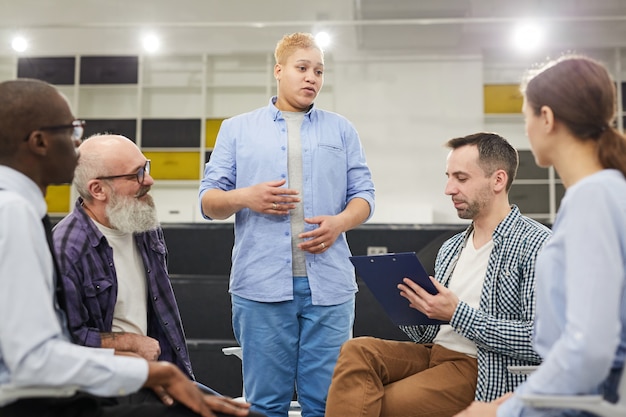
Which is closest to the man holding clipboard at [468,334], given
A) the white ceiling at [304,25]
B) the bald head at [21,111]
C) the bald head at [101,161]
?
the bald head at [101,161]

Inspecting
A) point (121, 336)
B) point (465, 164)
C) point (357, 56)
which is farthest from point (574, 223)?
point (357, 56)

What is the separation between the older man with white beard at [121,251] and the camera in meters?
1.78

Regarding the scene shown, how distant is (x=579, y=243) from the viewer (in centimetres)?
113

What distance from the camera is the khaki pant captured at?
1.77 metres

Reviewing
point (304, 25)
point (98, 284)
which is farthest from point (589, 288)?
point (304, 25)

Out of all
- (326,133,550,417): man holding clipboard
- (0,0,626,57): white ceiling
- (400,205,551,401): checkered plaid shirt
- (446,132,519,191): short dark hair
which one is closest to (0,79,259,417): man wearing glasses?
(326,133,550,417): man holding clipboard

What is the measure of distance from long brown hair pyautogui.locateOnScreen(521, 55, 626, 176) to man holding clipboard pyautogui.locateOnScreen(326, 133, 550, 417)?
609 mm

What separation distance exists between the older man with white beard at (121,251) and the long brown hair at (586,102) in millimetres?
1142

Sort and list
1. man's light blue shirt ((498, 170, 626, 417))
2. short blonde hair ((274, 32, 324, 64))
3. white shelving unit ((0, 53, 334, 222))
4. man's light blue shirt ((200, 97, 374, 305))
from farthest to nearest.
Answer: white shelving unit ((0, 53, 334, 222))
short blonde hair ((274, 32, 324, 64))
man's light blue shirt ((200, 97, 374, 305))
man's light blue shirt ((498, 170, 626, 417))

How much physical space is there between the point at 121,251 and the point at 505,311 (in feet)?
3.51

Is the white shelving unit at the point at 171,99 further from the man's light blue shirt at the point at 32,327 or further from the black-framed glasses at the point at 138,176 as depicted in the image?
the man's light blue shirt at the point at 32,327

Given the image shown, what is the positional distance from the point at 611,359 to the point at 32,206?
3.50 ft

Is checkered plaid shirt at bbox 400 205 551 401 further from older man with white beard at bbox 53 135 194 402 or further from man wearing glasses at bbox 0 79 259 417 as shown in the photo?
older man with white beard at bbox 53 135 194 402

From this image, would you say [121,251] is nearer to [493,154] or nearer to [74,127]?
[74,127]
